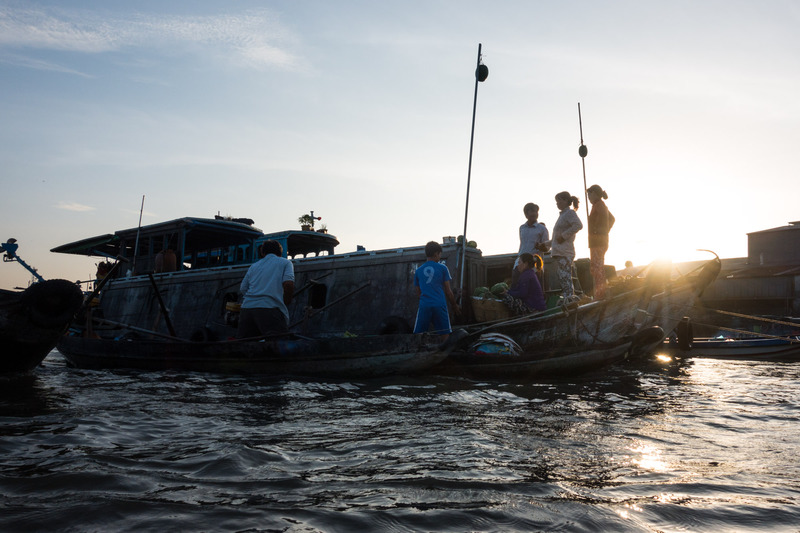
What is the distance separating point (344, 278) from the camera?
13430 mm

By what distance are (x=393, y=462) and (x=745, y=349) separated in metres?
15.3

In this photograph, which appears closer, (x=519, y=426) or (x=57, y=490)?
(x=57, y=490)

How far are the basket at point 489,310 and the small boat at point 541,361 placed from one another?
2.49m

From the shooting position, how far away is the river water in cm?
234

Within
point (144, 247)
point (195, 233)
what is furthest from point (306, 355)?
point (144, 247)

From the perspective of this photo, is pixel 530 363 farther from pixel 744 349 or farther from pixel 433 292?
pixel 744 349

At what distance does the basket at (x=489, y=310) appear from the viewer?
10.3 meters

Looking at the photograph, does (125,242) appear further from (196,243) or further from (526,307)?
(526,307)

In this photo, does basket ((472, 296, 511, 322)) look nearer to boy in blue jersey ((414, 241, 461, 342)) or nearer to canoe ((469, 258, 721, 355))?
canoe ((469, 258, 721, 355))

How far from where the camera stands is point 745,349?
15281 millimetres

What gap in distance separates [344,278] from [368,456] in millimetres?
10103

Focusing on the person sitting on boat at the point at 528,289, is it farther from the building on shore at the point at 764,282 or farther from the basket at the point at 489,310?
the building on shore at the point at 764,282

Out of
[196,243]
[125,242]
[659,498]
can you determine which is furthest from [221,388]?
[125,242]

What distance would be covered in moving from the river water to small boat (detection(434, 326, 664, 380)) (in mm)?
1312
